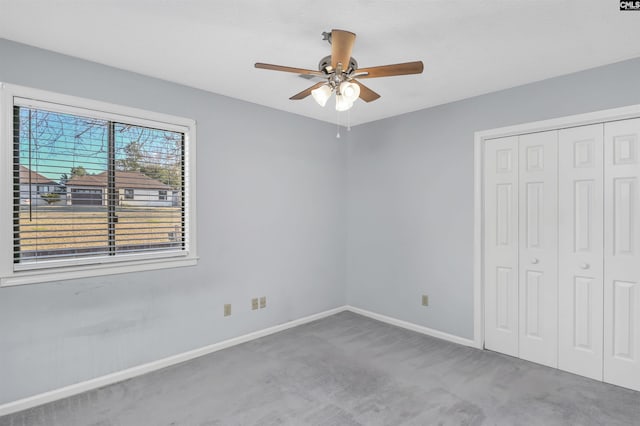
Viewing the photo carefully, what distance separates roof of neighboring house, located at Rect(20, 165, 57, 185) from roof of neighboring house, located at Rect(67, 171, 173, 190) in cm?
13

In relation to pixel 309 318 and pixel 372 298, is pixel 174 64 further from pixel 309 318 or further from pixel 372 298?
pixel 372 298

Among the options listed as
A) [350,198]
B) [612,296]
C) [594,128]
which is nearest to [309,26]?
[594,128]

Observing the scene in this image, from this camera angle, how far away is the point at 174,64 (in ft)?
8.69

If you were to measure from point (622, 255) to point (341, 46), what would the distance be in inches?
103

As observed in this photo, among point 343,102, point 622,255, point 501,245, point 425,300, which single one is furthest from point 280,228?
point 622,255

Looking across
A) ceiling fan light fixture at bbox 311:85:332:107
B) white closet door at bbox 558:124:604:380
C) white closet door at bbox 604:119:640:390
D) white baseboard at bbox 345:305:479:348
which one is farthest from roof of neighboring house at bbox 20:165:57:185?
white closet door at bbox 604:119:640:390

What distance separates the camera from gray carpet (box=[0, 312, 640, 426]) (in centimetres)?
223

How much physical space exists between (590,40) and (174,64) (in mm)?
2931

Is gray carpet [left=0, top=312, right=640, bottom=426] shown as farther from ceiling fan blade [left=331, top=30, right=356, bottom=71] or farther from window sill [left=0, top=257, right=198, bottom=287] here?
ceiling fan blade [left=331, top=30, right=356, bottom=71]

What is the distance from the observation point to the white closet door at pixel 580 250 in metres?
2.71

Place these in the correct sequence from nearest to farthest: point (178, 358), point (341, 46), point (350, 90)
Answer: point (341, 46), point (350, 90), point (178, 358)

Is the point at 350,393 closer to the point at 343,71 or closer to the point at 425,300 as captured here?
the point at 425,300

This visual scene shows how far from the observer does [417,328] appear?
3.79 metres

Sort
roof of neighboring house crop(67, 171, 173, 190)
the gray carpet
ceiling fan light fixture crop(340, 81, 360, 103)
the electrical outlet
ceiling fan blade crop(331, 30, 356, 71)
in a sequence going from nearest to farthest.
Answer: ceiling fan blade crop(331, 30, 356, 71), ceiling fan light fixture crop(340, 81, 360, 103), the gray carpet, roof of neighboring house crop(67, 171, 173, 190), the electrical outlet
